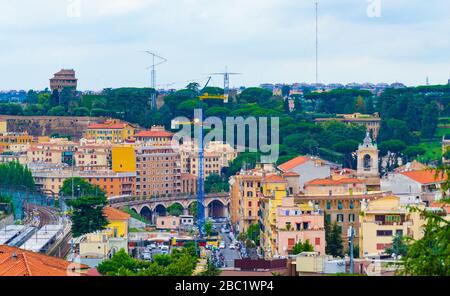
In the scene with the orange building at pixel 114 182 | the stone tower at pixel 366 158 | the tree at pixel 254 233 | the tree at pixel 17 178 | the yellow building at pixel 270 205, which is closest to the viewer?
the yellow building at pixel 270 205

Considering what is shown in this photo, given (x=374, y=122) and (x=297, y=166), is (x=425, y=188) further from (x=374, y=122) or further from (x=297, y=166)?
(x=374, y=122)

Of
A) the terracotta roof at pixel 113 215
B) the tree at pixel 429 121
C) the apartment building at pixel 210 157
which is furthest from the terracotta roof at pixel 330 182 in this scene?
the tree at pixel 429 121

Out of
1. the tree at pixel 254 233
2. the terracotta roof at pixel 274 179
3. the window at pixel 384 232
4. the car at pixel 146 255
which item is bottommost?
the tree at pixel 254 233

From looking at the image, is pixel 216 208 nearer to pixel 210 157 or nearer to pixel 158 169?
pixel 158 169

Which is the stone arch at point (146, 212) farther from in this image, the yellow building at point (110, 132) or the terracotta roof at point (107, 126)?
the terracotta roof at point (107, 126)

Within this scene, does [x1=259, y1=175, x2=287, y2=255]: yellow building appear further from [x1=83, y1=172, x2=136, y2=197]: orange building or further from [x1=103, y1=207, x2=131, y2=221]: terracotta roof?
[x1=83, y1=172, x2=136, y2=197]: orange building
